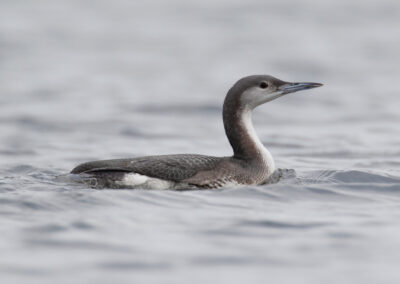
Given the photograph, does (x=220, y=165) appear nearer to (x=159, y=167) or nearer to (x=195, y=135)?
(x=159, y=167)

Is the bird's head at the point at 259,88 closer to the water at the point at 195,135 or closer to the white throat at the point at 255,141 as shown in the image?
the white throat at the point at 255,141

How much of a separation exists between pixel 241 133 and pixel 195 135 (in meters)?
4.88

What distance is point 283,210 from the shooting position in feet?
28.7

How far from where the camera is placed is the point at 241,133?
9.88m

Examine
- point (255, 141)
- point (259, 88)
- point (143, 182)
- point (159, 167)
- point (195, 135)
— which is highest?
point (259, 88)

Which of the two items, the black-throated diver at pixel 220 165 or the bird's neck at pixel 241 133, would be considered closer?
the black-throated diver at pixel 220 165

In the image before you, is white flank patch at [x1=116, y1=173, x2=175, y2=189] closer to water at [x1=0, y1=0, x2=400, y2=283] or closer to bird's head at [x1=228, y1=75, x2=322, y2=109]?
water at [x1=0, y1=0, x2=400, y2=283]

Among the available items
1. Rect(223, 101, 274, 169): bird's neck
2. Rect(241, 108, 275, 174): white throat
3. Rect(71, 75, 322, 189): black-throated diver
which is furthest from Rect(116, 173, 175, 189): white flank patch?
Rect(241, 108, 275, 174): white throat

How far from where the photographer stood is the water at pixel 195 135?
721 centimetres

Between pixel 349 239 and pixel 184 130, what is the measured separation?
24.9 ft

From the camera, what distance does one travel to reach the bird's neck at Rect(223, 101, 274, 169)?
984 cm

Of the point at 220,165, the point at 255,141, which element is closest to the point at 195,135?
the point at 255,141

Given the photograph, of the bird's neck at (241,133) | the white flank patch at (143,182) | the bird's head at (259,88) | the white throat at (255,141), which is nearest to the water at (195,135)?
the white flank patch at (143,182)

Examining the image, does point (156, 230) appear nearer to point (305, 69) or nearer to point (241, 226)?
point (241, 226)
